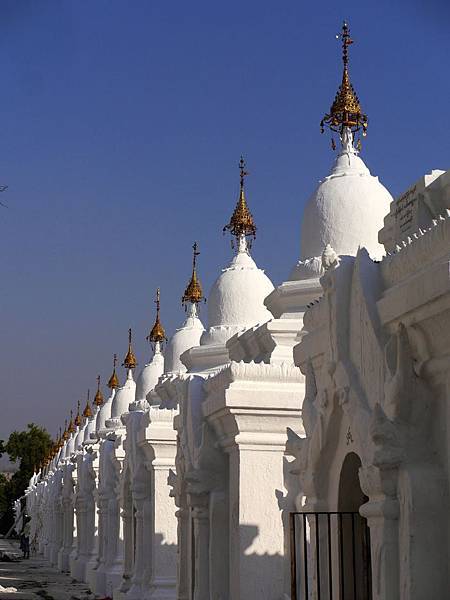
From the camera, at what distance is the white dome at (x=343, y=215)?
50.4ft

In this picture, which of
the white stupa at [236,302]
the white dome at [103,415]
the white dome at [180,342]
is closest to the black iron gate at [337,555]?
the white stupa at [236,302]

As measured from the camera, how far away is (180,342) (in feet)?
85.8

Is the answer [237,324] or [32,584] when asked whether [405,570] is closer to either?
[237,324]

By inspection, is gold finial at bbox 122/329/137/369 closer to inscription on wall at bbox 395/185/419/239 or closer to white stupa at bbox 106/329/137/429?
white stupa at bbox 106/329/137/429

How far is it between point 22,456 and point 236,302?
79607 millimetres

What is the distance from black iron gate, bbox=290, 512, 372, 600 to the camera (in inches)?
404

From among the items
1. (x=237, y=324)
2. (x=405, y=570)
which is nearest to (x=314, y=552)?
(x=405, y=570)

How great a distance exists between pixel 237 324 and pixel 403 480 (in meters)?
12.6

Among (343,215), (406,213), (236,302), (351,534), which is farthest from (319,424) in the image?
(236,302)

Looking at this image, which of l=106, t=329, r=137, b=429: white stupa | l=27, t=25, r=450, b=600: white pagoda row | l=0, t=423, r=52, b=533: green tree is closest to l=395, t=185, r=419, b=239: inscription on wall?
l=27, t=25, r=450, b=600: white pagoda row

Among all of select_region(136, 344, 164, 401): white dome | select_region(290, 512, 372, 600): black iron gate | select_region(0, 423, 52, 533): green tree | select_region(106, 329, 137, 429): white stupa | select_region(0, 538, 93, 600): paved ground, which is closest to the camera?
select_region(290, 512, 372, 600): black iron gate

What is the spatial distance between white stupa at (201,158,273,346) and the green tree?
7648cm

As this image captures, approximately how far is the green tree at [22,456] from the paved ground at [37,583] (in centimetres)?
4630

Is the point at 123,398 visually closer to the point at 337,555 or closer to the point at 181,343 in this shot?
the point at 181,343
